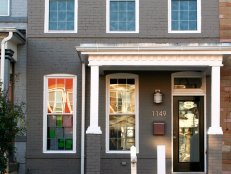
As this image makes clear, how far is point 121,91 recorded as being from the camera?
15.3 m

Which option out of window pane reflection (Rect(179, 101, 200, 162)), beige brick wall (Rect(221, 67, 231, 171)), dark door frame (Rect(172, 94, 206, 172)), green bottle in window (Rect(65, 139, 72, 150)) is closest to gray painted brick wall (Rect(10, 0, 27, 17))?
green bottle in window (Rect(65, 139, 72, 150))

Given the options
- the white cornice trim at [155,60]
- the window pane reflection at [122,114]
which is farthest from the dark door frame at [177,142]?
the white cornice trim at [155,60]

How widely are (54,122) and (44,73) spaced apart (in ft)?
4.73

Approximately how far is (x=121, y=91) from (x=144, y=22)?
6.95 ft

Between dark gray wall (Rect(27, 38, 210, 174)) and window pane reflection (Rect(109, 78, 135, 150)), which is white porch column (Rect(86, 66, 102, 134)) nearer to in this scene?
dark gray wall (Rect(27, 38, 210, 174))

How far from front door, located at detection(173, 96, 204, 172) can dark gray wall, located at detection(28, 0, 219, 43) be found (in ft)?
5.99

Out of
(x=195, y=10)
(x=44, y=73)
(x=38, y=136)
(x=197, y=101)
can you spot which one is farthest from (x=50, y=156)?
(x=195, y=10)

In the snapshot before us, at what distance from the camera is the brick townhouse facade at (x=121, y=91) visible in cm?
1501

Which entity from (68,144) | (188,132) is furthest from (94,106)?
(188,132)

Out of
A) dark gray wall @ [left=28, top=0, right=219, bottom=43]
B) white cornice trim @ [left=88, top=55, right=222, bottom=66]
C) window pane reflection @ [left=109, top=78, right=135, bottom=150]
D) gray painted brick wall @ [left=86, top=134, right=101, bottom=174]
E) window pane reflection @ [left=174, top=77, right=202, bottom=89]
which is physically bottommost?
gray painted brick wall @ [left=86, top=134, right=101, bottom=174]

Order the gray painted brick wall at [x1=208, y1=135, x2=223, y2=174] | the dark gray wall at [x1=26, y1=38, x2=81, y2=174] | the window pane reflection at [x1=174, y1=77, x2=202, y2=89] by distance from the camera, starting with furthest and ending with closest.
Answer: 1. the window pane reflection at [x1=174, y1=77, x2=202, y2=89]
2. the dark gray wall at [x1=26, y1=38, x2=81, y2=174]
3. the gray painted brick wall at [x1=208, y1=135, x2=223, y2=174]

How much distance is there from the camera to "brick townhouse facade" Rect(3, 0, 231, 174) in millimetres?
15008

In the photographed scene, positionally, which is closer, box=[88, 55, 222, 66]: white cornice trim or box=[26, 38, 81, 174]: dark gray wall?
box=[88, 55, 222, 66]: white cornice trim

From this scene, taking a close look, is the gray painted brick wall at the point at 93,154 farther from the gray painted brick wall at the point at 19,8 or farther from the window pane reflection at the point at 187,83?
the gray painted brick wall at the point at 19,8
